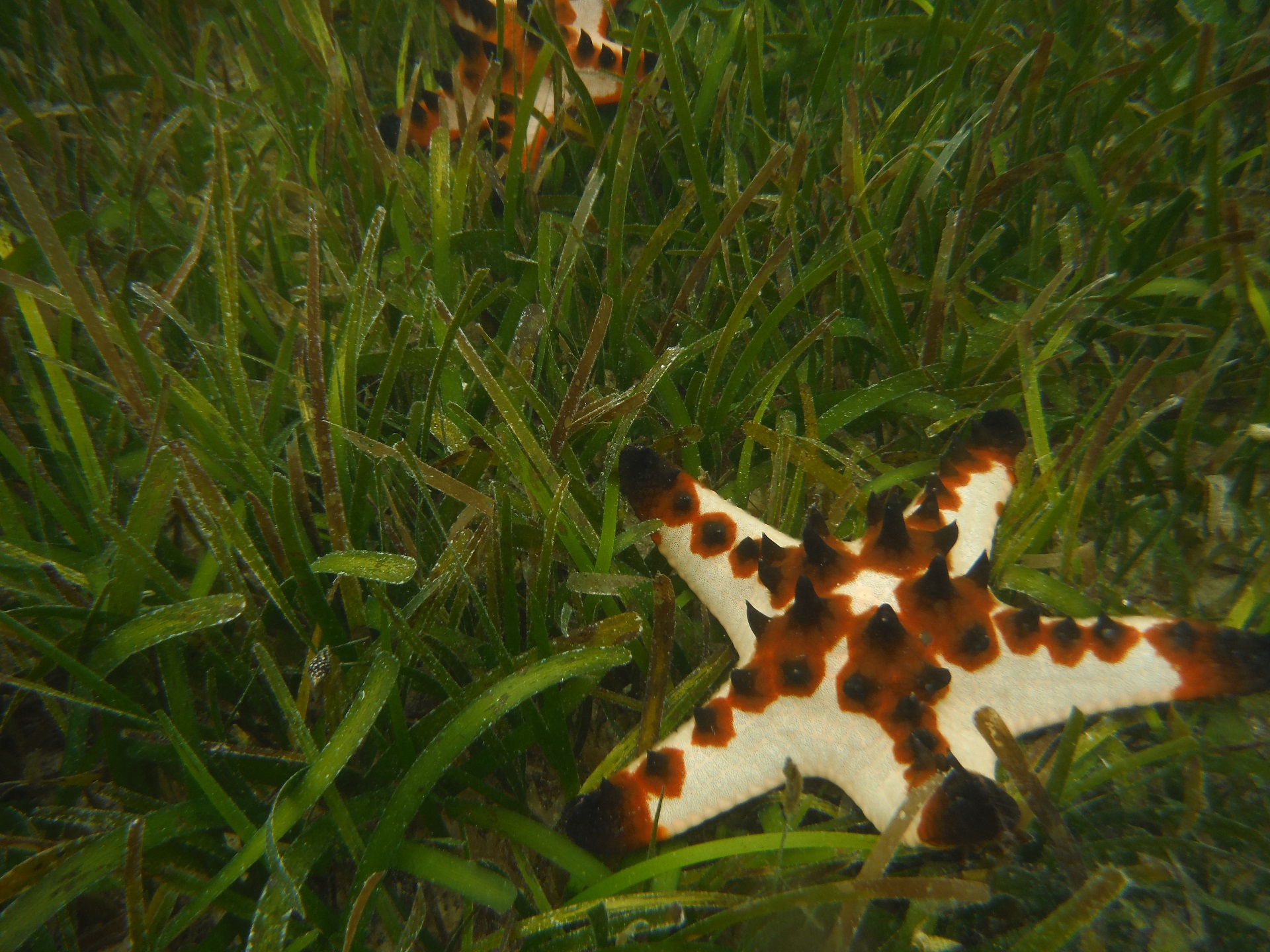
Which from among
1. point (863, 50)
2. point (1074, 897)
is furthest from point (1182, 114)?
point (1074, 897)

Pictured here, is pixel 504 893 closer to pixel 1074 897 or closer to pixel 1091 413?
pixel 1074 897

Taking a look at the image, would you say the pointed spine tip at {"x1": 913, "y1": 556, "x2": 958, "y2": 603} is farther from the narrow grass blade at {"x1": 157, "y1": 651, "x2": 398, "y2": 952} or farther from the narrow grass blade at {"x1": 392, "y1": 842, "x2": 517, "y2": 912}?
the narrow grass blade at {"x1": 157, "y1": 651, "x2": 398, "y2": 952}

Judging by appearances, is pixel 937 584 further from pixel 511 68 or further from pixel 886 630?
pixel 511 68

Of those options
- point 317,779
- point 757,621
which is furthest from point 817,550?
point 317,779

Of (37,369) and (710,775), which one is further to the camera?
(37,369)

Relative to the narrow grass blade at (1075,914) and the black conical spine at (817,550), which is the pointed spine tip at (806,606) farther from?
the narrow grass blade at (1075,914)

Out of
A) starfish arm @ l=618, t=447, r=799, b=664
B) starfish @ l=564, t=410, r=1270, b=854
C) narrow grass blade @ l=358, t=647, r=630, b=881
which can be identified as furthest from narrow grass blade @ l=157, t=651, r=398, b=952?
starfish arm @ l=618, t=447, r=799, b=664
